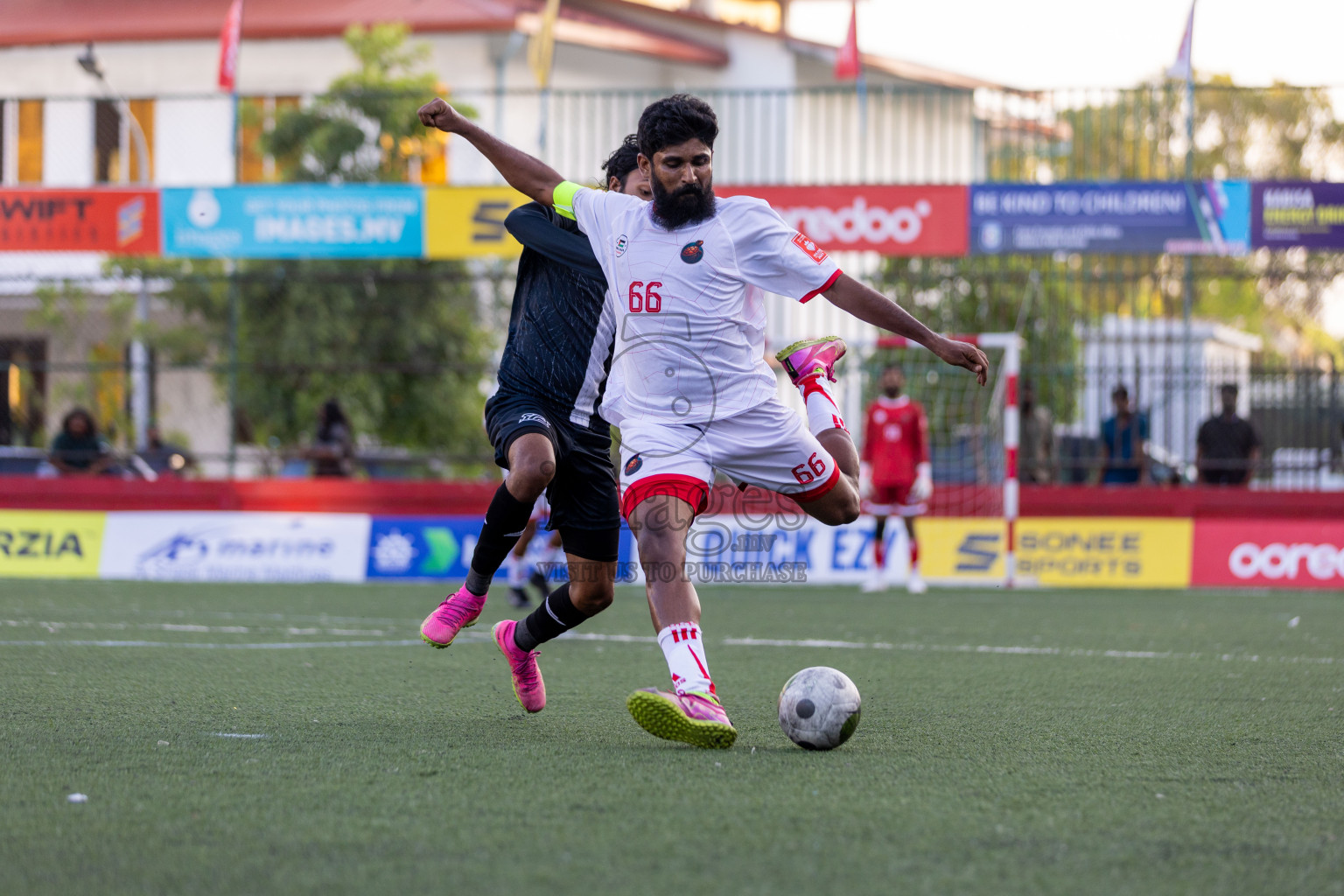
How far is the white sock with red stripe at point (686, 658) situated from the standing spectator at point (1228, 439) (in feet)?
37.8

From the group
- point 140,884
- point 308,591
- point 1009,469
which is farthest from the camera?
point 1009,469

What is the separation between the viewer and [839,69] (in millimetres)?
16953

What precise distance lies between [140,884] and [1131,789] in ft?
8.21

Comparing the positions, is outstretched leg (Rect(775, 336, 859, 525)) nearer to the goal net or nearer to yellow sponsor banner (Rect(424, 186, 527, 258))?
the goal net

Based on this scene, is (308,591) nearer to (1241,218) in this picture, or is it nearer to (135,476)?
(135,476)

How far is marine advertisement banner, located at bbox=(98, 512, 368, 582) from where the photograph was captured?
13992mm

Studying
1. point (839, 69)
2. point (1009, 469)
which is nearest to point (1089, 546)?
point (1009, 469)

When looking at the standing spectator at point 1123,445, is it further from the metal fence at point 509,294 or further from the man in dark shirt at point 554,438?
the man in dark shirt at point 554,438

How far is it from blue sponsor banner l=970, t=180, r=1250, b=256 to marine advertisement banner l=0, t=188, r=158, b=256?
8.47m

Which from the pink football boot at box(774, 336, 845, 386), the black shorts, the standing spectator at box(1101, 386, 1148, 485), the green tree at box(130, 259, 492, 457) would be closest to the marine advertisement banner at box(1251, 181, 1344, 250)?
the standing spectator at box(1101, 386, 1148, 485)

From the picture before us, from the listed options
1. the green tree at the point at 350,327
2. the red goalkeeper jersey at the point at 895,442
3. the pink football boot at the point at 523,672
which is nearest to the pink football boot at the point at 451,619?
the pink football boot at the point at 523,672

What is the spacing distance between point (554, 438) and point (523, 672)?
0.85 meters

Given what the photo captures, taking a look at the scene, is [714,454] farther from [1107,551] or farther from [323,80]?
[323,80]

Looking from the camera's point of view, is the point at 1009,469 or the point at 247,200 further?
the point at 247,200
